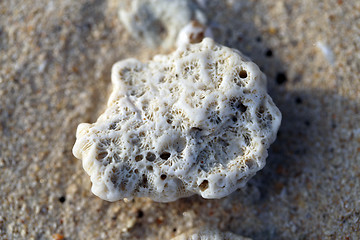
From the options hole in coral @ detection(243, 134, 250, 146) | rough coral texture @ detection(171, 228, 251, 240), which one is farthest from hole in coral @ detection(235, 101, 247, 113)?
rough coral texture @ detection(171, 228, 251, 240)

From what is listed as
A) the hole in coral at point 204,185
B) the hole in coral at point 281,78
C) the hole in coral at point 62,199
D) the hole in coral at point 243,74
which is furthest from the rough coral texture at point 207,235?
the hole in coral at point 281,78

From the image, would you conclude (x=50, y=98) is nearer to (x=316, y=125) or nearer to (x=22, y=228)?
(x=22, y=228)

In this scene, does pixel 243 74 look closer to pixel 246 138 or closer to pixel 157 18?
pixel 246 138

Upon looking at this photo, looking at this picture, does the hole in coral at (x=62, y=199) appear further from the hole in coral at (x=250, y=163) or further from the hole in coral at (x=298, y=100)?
the hole in coral at (x=298, y=100)

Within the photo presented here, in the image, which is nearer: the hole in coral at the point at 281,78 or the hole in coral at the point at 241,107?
the hole in coral at the point at 241,107

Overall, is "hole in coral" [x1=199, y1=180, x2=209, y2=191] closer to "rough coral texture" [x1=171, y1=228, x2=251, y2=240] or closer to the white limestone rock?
"rough coral texture" [x1=171, y1=228, x2=251, y2=240]

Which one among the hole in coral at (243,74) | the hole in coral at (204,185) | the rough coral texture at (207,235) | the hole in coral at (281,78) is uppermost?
the hole in coral at (243,74)
